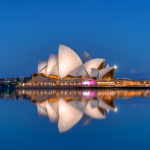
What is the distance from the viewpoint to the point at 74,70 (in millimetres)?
49688

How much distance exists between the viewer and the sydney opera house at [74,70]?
48600 mm

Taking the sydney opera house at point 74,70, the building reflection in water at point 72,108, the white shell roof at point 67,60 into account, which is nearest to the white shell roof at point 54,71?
the sydney opera house at point 74,70

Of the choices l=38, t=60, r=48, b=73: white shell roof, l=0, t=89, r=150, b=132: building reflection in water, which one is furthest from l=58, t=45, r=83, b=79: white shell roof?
l=0, t=89, r=150, b=132: building reflection in water

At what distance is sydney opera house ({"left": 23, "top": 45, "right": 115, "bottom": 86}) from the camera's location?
159 feet

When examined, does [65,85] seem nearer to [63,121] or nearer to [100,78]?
[100,78]

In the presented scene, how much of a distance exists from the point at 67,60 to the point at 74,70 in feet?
11.6

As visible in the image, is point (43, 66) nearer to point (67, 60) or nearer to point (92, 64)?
point (67, 60)

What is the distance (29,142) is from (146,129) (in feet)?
16.4

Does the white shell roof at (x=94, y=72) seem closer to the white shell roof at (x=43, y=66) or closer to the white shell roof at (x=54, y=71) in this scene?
the white shell roof at (x=54, y=71)

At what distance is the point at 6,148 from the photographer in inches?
229

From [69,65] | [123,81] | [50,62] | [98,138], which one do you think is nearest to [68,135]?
[98,138]

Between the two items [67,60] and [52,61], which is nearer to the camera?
[67,60]

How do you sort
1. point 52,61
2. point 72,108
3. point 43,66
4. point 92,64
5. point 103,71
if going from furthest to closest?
point 43,66 < point 52,61 < point 92,64 < point 103,71 < point 72,108

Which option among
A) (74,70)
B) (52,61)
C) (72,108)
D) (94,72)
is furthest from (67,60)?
(72,108)
